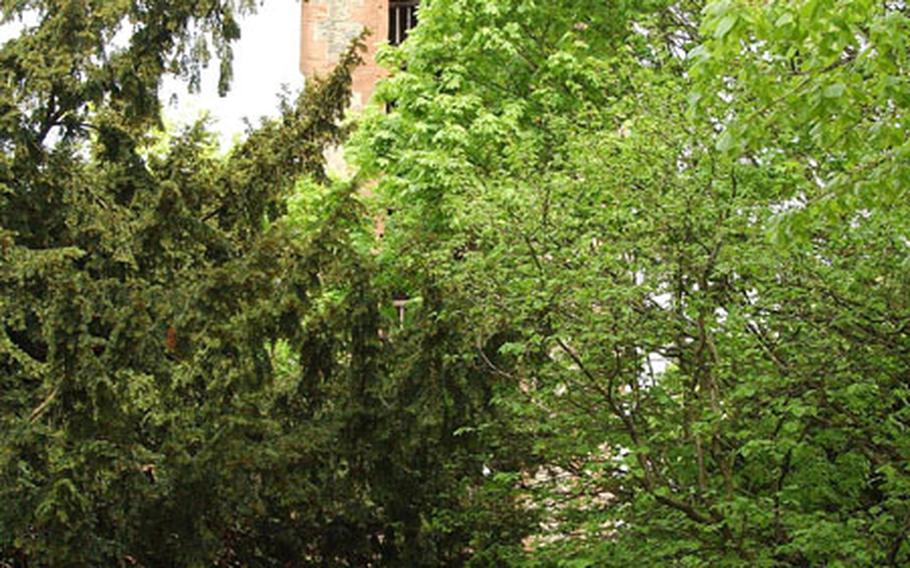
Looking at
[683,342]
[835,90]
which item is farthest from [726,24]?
[683,342]

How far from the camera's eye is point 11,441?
Result: 9672mm

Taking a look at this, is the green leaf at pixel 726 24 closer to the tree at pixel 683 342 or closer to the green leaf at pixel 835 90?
the green leaf at pixel 835 90

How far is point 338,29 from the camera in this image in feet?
87.5

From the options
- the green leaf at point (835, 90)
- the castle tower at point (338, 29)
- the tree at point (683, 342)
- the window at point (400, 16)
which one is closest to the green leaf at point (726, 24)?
the green leaf at point (835, 90)

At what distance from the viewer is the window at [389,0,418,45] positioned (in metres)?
27.1

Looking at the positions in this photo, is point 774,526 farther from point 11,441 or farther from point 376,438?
point 11,441

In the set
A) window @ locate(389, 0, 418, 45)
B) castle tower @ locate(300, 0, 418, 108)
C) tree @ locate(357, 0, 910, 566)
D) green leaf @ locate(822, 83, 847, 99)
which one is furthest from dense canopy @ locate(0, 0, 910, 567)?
window @ locate(389, 0, 418, 45)

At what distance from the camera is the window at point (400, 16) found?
2714 cm

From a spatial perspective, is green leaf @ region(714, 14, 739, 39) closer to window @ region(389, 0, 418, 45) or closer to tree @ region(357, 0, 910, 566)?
tree @ region(357, 0, 910, 566)

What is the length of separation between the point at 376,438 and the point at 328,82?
3.79m

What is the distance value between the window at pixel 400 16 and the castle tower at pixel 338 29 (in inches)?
5.1

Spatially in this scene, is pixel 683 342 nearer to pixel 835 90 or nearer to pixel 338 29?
pixel 835 90

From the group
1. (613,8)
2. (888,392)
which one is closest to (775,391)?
(888,392)

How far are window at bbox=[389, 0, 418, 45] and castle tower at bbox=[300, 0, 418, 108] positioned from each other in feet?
0.42
